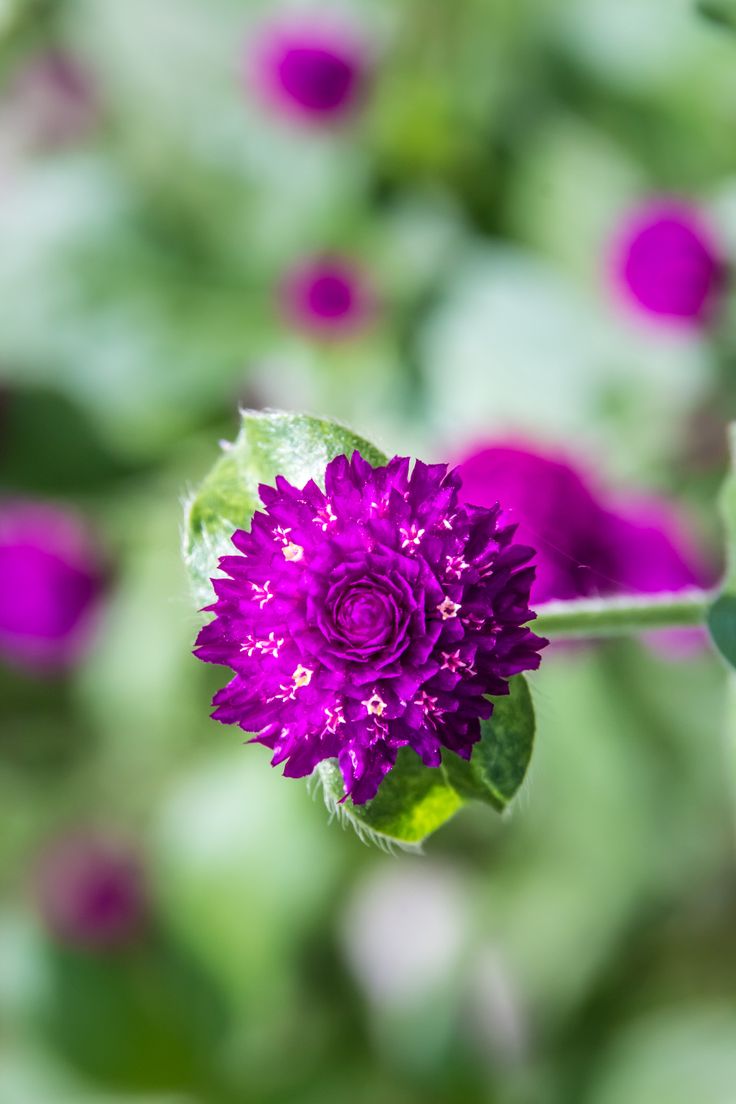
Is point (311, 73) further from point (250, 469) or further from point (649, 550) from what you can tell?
point (250, 469)

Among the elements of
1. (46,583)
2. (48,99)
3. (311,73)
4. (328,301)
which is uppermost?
(48,99)

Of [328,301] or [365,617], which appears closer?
[365,617]

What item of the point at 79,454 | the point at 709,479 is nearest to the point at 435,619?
the point at 709,479

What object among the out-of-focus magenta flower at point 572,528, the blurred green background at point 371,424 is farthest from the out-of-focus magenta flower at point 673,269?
the out-of-focus magenta flower at point 572,528

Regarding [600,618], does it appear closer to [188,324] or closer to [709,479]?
[709,479]

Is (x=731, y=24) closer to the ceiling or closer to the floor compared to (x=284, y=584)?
closer to the ceiling

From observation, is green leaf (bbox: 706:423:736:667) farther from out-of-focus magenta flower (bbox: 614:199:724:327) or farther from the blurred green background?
the blurred green background

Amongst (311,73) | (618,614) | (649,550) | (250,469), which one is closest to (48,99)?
(311,73)
